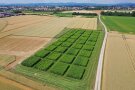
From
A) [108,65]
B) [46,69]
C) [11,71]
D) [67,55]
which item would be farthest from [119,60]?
[11,71]

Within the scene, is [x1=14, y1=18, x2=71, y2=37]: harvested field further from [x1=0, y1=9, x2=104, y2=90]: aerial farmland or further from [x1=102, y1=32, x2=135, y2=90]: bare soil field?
[x1=102, y1=32, x2=135, y2=90]: bare soil field

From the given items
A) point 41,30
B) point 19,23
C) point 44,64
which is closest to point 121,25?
point 41,30

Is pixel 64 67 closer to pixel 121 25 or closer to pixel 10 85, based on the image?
pixel 10 85

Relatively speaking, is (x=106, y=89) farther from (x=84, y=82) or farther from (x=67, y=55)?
(x=67, y=55)

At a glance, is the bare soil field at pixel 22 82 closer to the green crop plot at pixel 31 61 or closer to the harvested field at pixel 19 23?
the green crop plot at pixel 31 61

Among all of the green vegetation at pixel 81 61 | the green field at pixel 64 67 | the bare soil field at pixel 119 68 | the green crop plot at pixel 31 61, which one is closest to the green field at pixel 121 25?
the bare soil field at pixel 119 68

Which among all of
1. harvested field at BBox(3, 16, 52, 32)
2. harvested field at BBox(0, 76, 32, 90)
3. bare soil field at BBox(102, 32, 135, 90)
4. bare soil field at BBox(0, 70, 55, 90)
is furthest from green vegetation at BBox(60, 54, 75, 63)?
harvested field at BBox(3, 16, 52, 32)
